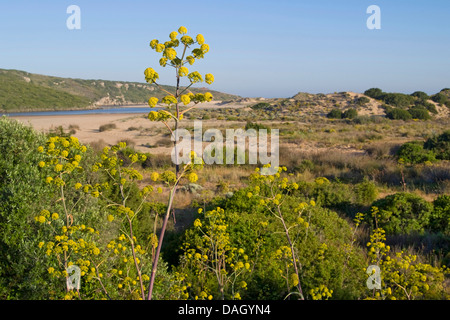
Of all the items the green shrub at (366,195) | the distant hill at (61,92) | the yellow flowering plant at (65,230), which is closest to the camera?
the yellow flowering plant at (65,230)

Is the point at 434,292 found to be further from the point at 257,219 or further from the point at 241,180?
the point at 241,180

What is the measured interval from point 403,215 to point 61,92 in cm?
9653

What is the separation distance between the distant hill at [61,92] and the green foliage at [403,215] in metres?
43.0

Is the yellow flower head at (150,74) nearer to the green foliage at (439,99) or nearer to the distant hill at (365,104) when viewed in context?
the distant hill at (365,104)

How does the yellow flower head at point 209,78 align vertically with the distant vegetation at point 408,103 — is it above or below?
below

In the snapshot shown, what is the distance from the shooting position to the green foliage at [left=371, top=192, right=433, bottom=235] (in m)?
6.19

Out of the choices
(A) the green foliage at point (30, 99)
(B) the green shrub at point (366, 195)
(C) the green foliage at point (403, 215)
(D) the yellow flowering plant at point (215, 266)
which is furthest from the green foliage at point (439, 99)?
(A) the green foliage at point (30, 99)

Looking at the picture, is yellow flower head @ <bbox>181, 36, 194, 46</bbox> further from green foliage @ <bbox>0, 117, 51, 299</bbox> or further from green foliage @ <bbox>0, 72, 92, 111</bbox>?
green foliage @ <bbox>0, 72, 92, 111</bbox>

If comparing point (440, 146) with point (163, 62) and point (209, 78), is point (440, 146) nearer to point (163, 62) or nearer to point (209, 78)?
point (209, 78)

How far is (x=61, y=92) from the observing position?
291ft

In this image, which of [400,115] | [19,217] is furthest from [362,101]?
[19,217]

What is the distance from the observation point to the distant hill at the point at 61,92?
233ft

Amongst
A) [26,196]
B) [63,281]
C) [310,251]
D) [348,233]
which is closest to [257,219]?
[310,251]

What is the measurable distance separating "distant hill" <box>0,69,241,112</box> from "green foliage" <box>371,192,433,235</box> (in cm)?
4305
